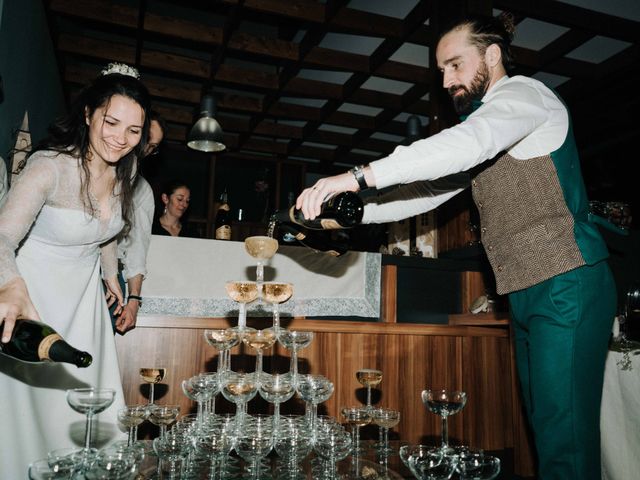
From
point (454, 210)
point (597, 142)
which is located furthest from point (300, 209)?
point (597, 142)

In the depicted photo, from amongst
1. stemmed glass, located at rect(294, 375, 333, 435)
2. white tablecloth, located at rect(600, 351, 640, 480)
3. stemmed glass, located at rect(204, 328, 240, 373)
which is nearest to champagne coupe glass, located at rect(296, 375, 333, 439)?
stemmed glass, located at rect(294, 375, 333, 435)

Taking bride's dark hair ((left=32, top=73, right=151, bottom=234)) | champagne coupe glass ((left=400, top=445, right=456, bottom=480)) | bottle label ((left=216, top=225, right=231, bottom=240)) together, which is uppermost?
bride's dark hair ((left=32, top=73, right=151, bottom=234))

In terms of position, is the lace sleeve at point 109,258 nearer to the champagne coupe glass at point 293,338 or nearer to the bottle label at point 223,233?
the champagne coupe glass at point 293,338

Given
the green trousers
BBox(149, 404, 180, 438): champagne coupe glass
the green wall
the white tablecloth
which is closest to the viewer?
the green trousers

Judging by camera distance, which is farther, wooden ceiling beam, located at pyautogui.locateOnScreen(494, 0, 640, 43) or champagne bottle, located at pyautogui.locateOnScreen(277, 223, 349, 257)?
wooden ceiling beam, located at pyautogui.locateOnScreen(494, 0, 640, 43)

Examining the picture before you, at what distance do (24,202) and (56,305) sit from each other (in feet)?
1.20

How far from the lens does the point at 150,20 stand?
4.43 m

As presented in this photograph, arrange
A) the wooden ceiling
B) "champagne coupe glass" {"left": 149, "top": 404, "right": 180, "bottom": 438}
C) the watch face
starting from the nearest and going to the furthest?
1. "champagne coupe glass" {"left": 149, "top": 404, "right": 180, "bottom": 438}
2. the watch face
3. the wooden ceiling

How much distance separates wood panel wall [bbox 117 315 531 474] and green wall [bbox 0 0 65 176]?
53.6 inches

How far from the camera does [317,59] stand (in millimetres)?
4820

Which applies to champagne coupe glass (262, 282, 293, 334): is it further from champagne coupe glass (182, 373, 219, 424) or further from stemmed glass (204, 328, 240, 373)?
champagne coupe glass (182, 373, 219, 424)

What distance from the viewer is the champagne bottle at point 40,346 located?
0.97 meters

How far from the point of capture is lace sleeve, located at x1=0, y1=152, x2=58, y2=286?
4.07 ft

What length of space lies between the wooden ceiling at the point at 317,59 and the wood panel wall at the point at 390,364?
2018 millimetres
